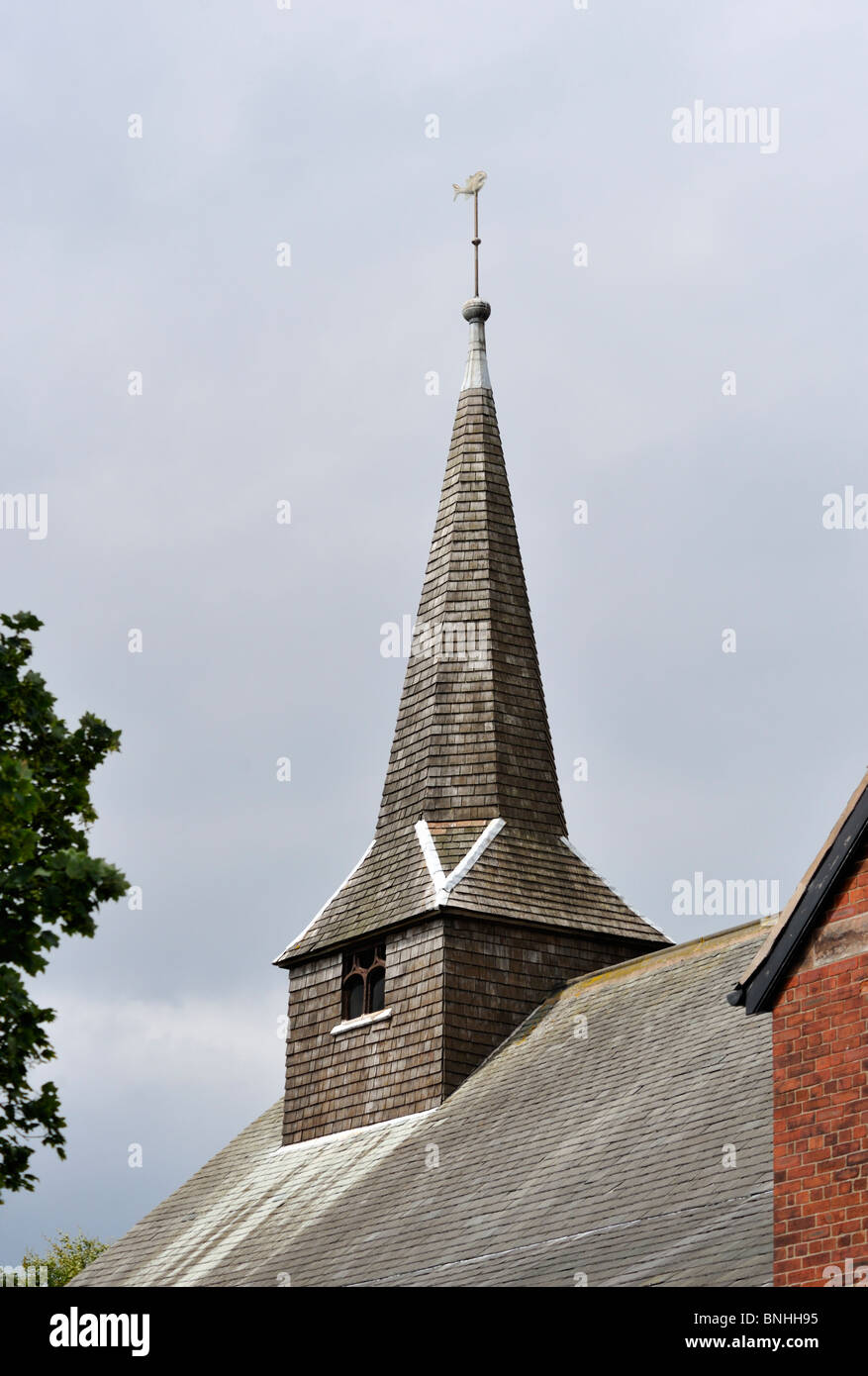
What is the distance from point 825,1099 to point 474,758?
17.3 metres

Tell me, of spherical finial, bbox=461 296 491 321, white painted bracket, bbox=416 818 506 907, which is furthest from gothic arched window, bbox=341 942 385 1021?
spherical finial, bbox=461 296 491 321

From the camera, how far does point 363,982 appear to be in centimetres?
3081

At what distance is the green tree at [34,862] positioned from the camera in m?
14.4

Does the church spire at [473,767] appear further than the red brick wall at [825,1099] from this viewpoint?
Yes

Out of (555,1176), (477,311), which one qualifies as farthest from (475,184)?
(555,1176)

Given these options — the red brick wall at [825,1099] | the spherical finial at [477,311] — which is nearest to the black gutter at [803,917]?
the red brick wall at [825,1099]

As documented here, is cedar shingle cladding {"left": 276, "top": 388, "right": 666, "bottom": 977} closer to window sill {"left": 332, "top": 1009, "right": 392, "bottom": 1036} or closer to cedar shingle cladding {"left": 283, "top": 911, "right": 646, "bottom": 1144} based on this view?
cedar shingle cladding {"left": 283, "top": 911, "right": 646, "bottom": 1144}

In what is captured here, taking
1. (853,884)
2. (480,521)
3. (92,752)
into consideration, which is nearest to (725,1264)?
(853,884)

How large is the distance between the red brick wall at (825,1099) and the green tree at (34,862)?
4737 millimetres

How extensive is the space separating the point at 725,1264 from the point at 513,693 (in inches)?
614

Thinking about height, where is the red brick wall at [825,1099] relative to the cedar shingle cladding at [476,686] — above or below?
below

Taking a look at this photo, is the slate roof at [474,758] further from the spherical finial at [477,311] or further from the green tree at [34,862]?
the green tree at [34,862]

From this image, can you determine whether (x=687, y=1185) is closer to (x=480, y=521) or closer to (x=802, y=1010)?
(x=802, y=1010)

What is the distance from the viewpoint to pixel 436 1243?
23.3 m
